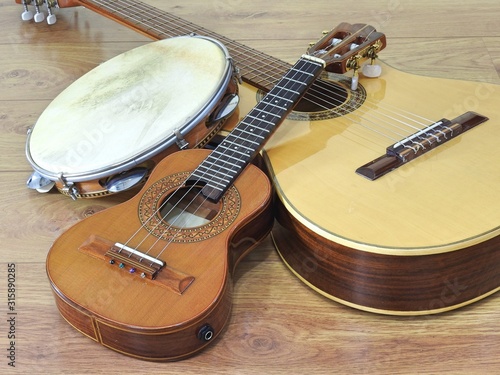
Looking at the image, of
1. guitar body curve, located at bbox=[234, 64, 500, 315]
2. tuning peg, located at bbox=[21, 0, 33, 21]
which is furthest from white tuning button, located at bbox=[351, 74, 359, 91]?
tuning peg, located at bbox=[21, 0, 33, 21]

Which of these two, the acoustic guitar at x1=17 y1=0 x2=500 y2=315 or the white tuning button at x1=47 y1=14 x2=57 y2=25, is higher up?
the acoustic guitar at x1=17 y1=0 x2=500 y2=315

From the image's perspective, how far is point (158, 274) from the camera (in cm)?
107

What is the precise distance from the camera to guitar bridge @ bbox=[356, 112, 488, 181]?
1199 millimetres

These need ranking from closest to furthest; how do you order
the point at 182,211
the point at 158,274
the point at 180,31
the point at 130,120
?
the point at 158,274, the point at 182,211, the point at 130,120, the point at 180,31

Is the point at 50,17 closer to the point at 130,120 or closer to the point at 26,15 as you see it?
the point at 26,15

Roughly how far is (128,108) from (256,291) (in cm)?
44

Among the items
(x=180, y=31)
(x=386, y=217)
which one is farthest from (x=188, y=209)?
(x=180, y=31)

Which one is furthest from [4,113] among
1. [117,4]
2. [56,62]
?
[117,4]

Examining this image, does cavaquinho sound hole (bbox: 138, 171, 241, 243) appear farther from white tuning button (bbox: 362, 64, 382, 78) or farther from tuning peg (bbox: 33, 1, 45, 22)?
tuning peg (bbox: 33, 1, 45, 22)

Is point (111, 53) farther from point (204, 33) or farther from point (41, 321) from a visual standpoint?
point (41, 321)

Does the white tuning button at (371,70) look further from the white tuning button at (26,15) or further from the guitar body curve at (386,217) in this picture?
the white tuning button at (26,15)

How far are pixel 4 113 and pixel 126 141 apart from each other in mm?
561

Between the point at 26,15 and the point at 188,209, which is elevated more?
the point at 188,209

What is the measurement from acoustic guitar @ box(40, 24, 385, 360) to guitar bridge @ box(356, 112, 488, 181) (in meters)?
0.19
